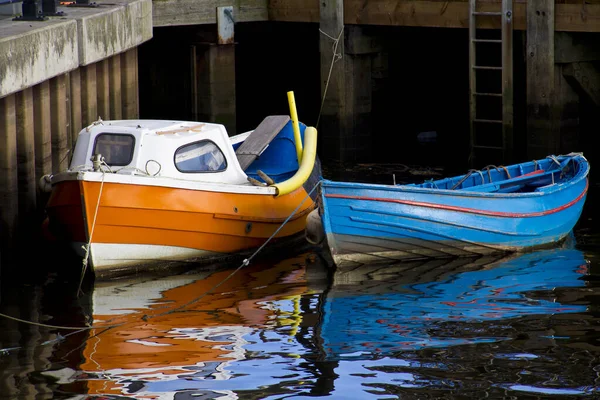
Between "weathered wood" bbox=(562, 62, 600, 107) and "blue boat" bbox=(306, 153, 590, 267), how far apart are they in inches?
134

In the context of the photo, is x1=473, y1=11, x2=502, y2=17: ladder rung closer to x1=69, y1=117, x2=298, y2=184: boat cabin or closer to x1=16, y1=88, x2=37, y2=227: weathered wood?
x1=69, y1=117, x2=298, y2=184: boat cabin

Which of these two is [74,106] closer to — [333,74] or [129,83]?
[129,83]

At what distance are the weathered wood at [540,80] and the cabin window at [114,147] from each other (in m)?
6.95

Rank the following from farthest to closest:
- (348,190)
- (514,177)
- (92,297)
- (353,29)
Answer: (353,29), (514,177), (348,190), (92,297)

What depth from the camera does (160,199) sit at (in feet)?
40.0

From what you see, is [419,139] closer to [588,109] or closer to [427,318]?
[588,109]

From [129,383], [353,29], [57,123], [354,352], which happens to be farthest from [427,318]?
[353,29]

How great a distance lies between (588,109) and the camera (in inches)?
783

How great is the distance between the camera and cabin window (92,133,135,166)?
12430 millimetres

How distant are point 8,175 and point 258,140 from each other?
337 cm

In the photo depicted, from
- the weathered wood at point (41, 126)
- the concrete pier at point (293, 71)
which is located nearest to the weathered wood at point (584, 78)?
the concrete pier at point (293, 71)

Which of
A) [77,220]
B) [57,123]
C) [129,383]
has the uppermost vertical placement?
[57,123]

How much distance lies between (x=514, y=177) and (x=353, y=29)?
533 centimetres

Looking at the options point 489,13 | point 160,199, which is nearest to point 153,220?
point 160,199
